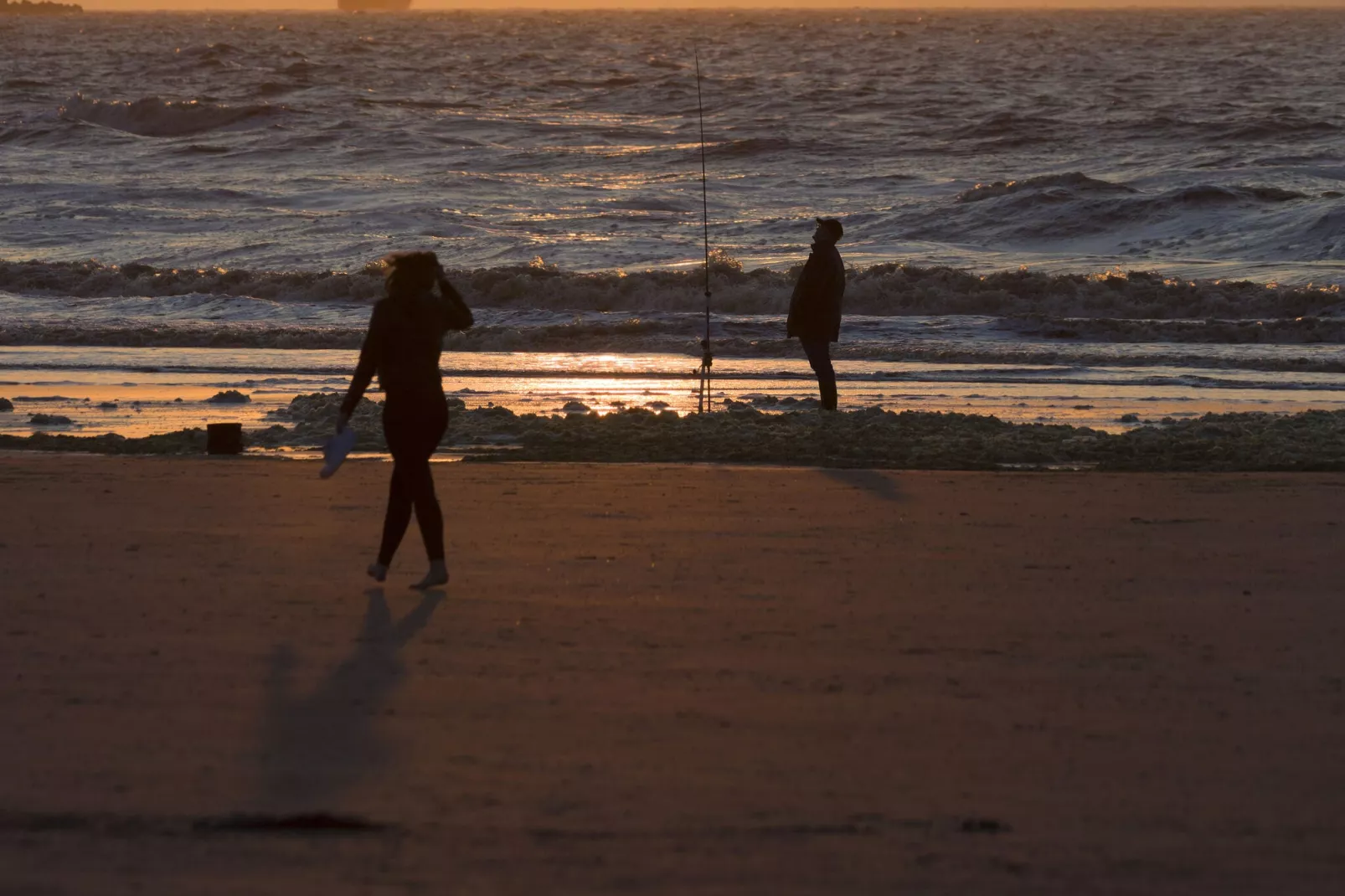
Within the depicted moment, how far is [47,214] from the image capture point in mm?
29281

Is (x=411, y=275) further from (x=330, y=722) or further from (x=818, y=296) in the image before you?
(x=818, y=296)

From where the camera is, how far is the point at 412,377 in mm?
6316

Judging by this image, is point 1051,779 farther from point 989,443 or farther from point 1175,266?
point 1175,266

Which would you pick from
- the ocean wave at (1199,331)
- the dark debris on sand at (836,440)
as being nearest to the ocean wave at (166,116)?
the ocean wave at (1199,331)

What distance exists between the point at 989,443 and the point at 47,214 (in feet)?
77.2

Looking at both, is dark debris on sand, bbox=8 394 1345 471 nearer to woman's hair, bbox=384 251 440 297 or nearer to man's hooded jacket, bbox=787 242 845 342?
man's hooded jacket, bbox=787 242 845 342

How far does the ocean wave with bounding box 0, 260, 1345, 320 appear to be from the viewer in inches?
782

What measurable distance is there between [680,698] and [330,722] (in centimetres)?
107

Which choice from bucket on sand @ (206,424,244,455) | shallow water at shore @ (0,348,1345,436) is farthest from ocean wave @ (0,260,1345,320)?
bucket on sand @ (206,424,244,455)

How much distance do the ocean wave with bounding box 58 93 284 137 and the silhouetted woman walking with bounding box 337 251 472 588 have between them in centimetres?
4048

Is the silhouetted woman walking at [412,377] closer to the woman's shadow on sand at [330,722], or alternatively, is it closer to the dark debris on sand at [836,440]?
the woman's shadow on sand at [330,722]

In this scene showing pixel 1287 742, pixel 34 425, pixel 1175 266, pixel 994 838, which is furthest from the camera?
pixel 1175 266

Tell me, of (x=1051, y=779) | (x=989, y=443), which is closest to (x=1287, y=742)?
(x=1051, y=779)

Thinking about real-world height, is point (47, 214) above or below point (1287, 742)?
above
